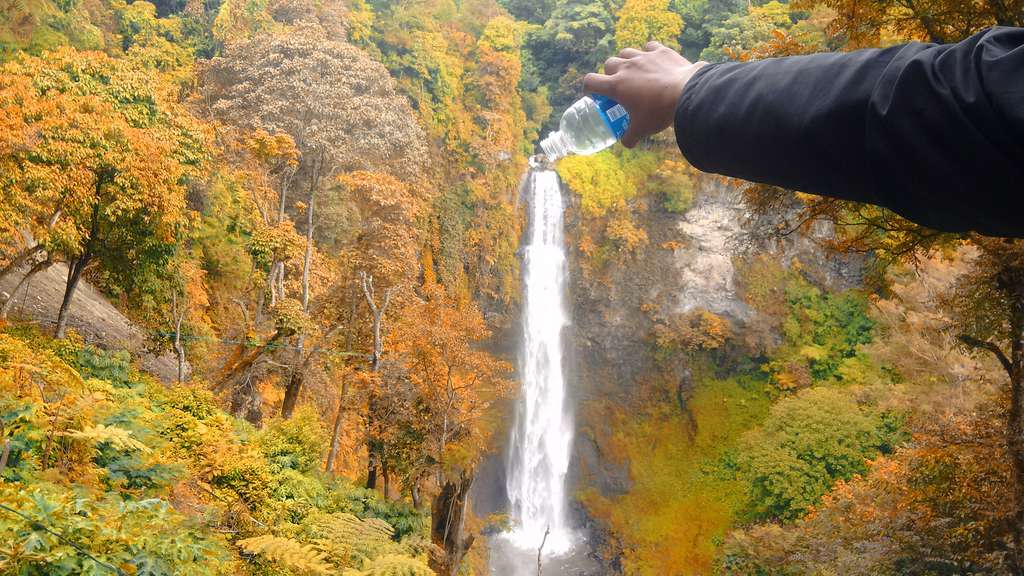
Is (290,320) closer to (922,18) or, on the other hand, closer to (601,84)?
(922,18)

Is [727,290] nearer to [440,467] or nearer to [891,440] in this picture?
[891,440]

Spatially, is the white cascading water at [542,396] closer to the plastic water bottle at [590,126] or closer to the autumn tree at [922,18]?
the autumn tree at [922,18]

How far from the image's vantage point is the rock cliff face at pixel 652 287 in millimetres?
21656

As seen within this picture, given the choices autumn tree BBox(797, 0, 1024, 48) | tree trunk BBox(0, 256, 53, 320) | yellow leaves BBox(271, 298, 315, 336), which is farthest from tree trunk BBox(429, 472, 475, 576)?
autumn tree BBox(797, 0, 1024, 48)

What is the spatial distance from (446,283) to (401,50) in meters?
8.62

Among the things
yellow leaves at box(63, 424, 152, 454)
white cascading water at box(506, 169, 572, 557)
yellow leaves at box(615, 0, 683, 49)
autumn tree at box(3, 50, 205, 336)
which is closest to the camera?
yellow leaves at box(63, 424, 152, 454)

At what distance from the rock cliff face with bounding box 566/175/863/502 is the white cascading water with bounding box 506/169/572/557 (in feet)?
1.96

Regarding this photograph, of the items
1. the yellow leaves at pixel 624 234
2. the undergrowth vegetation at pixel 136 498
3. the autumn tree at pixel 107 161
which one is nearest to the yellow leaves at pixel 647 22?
the yellow leaves at pixel 624 234

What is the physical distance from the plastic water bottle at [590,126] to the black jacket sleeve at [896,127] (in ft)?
1.79

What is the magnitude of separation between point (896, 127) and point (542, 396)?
20.6 metres

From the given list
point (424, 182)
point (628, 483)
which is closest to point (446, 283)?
point (424, 182)

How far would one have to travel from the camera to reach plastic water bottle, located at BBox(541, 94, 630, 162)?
54.1 inches

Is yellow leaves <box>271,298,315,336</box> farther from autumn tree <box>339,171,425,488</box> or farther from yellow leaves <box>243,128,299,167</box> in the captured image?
yellow leaves <box>243,128,299,167</box>

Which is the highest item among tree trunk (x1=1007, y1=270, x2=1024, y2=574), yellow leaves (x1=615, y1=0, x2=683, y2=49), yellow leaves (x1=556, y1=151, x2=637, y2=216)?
yellow leaves (x1=615, y1=0, x2=683, y2=49)
